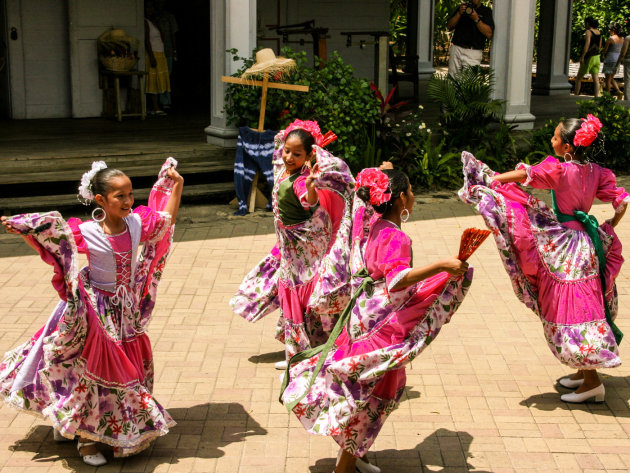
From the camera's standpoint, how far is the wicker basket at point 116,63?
13.4 m

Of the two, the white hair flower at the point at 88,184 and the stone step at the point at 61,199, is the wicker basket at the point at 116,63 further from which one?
the white hair flower at the point at 88,184

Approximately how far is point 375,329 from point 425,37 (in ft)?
54.3

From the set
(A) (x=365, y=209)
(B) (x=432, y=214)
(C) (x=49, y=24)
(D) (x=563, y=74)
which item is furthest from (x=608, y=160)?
(A) (x=365, y=209)

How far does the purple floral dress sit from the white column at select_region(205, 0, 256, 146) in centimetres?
698

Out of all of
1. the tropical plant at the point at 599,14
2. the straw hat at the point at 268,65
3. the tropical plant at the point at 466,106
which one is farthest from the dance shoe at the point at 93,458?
the tropical plant at the point at 599,14

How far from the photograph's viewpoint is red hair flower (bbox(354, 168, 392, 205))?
4.36 m

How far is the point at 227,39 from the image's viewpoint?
1109cm

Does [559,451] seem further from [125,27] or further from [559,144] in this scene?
[125,27]

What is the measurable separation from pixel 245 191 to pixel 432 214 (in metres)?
2.16

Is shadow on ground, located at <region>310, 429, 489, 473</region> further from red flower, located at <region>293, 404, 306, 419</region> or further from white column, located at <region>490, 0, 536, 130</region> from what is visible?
white column, located at <region>490, 0, 536, 130</region>

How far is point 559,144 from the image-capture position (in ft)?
19.0

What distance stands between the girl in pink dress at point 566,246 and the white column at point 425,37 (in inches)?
575

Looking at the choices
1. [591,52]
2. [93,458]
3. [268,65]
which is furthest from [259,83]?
[591,52]

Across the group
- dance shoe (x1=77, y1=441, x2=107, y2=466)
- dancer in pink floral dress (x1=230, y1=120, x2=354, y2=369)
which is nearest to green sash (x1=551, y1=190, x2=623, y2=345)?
dancer in pink floral dress (x1=230, y1=120, x2=354, y2=369)
